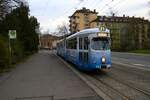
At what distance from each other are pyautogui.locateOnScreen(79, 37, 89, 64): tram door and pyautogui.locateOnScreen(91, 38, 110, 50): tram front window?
548 mm

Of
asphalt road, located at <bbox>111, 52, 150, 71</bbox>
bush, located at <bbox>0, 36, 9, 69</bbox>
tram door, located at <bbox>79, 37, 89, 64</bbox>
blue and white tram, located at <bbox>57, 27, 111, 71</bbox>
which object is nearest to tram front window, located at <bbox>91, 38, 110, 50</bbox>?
blue and white tram, located at <bbox>57, 27, 111, 71</bbox>

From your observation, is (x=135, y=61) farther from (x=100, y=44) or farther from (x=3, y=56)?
(x=3, y=56)

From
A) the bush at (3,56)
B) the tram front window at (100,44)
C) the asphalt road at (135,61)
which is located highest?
the tram front window at (100,44)

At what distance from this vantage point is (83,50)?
64.2ft

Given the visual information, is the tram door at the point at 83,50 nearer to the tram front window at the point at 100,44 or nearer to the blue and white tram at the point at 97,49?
the blue and white tram at the point at 97,49

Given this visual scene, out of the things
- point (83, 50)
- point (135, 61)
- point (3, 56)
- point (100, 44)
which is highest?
point (100, 44)

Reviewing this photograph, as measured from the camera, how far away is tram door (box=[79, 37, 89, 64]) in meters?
18.8

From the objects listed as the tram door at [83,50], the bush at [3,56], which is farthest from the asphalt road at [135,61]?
the bush at [3,56]

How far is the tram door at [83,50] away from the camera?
741 inches

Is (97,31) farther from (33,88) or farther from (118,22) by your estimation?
(118,22)

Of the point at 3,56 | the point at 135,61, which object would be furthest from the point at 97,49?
the point at 135,61

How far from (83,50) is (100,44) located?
5.23 feet

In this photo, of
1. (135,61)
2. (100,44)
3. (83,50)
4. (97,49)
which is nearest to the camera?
(97,49)

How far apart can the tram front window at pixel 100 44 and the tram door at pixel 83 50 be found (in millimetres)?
548
